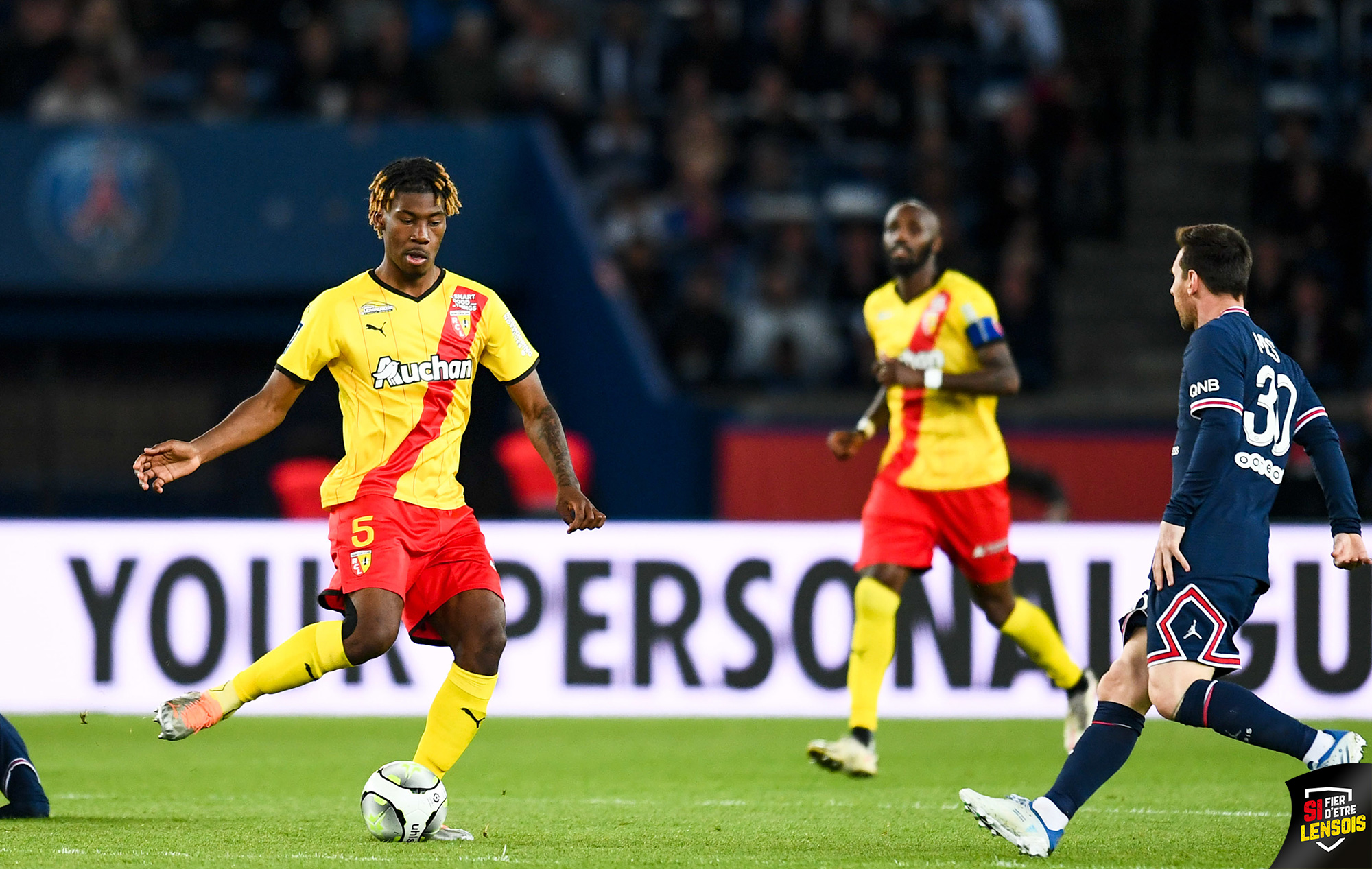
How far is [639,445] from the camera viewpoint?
43.0ft

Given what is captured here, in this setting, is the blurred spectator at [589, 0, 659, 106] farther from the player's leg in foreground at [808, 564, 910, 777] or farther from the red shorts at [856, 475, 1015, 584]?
the player's leg in foreground at [808, 564, 910, 777]

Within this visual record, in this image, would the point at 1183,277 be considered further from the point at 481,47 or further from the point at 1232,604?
the point at 481,47

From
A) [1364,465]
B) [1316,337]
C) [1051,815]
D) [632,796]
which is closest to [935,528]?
[632,796]

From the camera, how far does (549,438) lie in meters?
6.05

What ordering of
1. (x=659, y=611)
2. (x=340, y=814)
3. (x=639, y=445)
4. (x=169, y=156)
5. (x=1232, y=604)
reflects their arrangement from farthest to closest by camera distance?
(x=169, y=156), (x=639, y=445), (x=659, y=611), (x=340, y=814), (x=1232, y=604)

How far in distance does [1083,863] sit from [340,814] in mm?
2555

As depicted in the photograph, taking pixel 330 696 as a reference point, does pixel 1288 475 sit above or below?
above

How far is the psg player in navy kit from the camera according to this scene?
5.25 metres

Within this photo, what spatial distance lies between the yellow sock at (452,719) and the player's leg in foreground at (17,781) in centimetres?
135

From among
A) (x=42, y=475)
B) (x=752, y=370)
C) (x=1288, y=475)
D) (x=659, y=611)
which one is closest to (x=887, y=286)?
(x=659, y=611)

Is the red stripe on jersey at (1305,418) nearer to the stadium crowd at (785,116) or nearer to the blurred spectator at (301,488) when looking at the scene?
the blurred spectator at (301,488)

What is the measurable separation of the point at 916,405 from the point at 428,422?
106 inches

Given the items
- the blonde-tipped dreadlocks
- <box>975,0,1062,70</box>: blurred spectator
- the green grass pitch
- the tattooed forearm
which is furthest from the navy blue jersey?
<box>975,0,1062,70</box>: blurred spectator

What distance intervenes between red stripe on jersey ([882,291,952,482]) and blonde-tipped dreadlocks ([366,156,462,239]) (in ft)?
8.58
